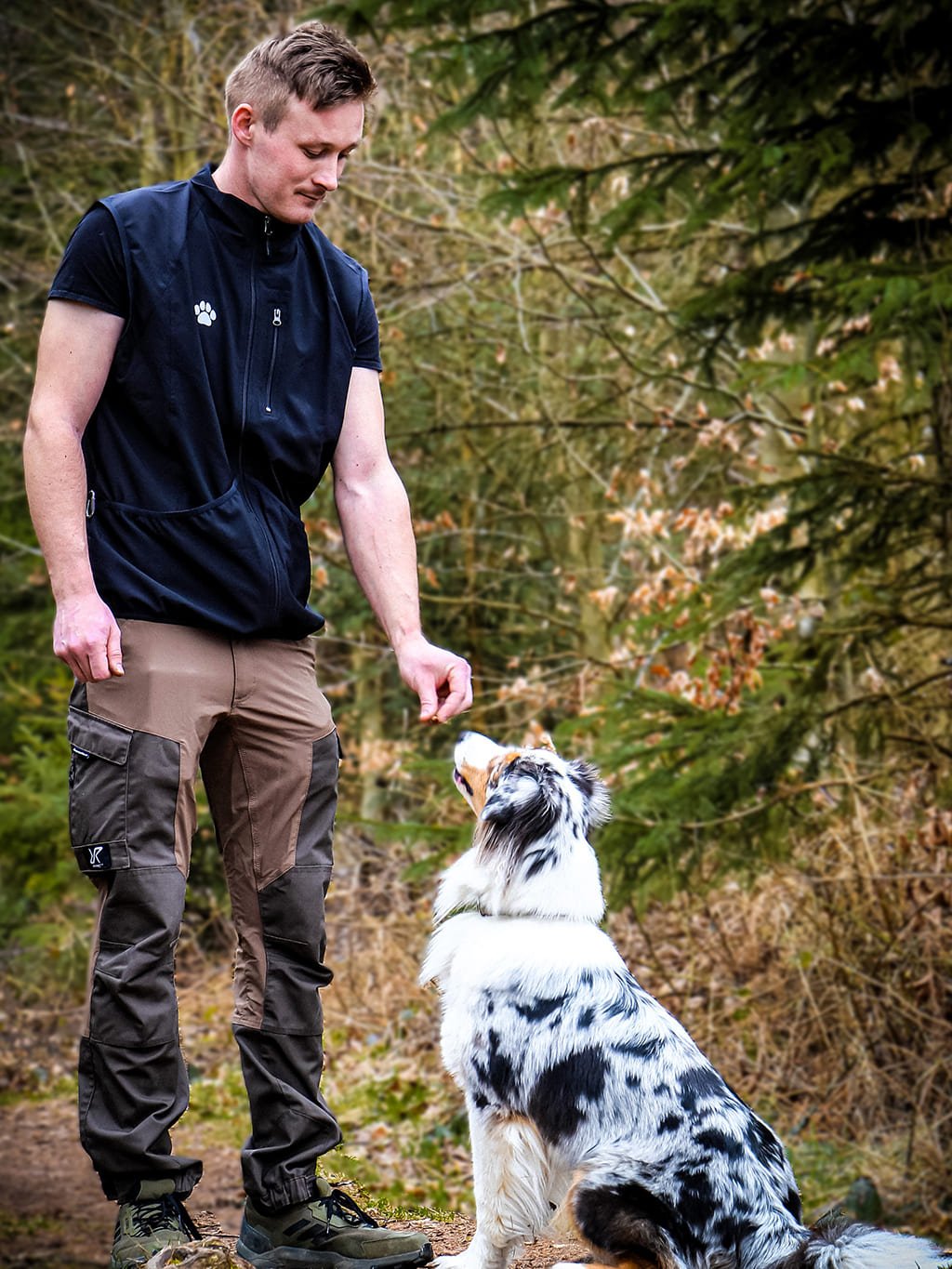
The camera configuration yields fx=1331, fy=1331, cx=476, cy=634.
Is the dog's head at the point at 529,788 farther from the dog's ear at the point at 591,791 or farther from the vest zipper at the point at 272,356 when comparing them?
the vest zipper at the point at 272,356

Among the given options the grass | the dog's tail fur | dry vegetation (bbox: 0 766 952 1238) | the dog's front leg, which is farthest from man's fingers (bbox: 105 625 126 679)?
dry vegetation (bbox: 0 766 952 1238)

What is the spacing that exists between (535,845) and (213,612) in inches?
41.2

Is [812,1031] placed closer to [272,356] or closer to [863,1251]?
[863,1251]

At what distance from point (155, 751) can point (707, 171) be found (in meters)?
5.22

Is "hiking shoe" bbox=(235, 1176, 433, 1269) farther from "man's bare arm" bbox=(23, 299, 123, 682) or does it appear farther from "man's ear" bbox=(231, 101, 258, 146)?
"man's ear" bbox=(231, 101, 258, 146)

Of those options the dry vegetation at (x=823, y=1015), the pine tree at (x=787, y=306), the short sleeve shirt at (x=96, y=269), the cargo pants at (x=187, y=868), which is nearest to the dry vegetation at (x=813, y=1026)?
the dry vegetation at (x=823, y=1015)

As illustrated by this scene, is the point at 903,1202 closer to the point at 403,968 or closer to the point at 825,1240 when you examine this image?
the point at 825,1240

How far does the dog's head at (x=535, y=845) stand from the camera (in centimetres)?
355

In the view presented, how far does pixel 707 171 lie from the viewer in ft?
23.5

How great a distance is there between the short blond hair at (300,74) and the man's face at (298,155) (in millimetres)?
24

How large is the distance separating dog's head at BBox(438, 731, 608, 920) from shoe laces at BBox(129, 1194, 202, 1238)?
3.59ft

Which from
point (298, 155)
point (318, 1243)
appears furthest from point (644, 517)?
point (318, 1243)

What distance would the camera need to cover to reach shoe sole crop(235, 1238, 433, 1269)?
11.4ft

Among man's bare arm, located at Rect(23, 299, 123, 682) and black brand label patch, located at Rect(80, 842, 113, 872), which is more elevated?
man's bare arm, located at Rect(23, 299, 123, 682)
